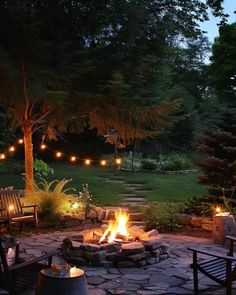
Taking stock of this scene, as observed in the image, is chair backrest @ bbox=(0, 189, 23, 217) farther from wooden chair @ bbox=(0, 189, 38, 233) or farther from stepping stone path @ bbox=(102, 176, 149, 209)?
stepping stone path @ bbox=(102, 176, 149, 209)

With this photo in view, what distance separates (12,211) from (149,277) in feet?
11.4

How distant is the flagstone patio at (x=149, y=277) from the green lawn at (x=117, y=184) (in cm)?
423

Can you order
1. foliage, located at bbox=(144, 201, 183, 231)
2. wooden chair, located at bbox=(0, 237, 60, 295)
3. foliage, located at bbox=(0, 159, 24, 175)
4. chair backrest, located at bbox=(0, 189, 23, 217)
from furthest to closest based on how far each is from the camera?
foliage, located at bbox=(0, 159, 24, 175) → foliage, located at bbox=(144, 201, 183, 231) → chair backrest, located at bbox=(0, 189, 23, 217) → wooden chair, located at bbox=(0, 237, 60, 295)

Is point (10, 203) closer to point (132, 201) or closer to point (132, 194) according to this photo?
point (132, 201)

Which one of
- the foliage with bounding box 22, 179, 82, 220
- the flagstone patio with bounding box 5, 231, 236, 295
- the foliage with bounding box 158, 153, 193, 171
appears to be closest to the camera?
the flagstone patio with bounding box 5, 231, 236, 295

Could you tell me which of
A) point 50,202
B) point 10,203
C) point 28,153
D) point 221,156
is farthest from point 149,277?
point 28,153

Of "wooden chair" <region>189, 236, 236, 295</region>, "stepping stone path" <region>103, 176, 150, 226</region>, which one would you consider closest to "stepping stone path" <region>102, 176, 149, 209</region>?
"stepping stone path" <region>103, 176, 150, 226</region>

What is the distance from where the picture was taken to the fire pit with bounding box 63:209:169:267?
6.21m

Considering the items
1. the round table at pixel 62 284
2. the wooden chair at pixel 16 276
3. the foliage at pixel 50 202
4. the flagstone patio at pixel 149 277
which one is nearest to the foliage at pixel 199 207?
the flagstone patio at pixel 149 277

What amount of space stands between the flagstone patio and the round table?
3.55 feet

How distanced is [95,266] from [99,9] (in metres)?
5.87

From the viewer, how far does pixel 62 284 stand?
12.6 ft

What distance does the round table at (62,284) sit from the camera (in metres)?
3.82

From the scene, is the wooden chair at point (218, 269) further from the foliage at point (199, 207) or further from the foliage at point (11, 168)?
the foliage at point (11, 168)
